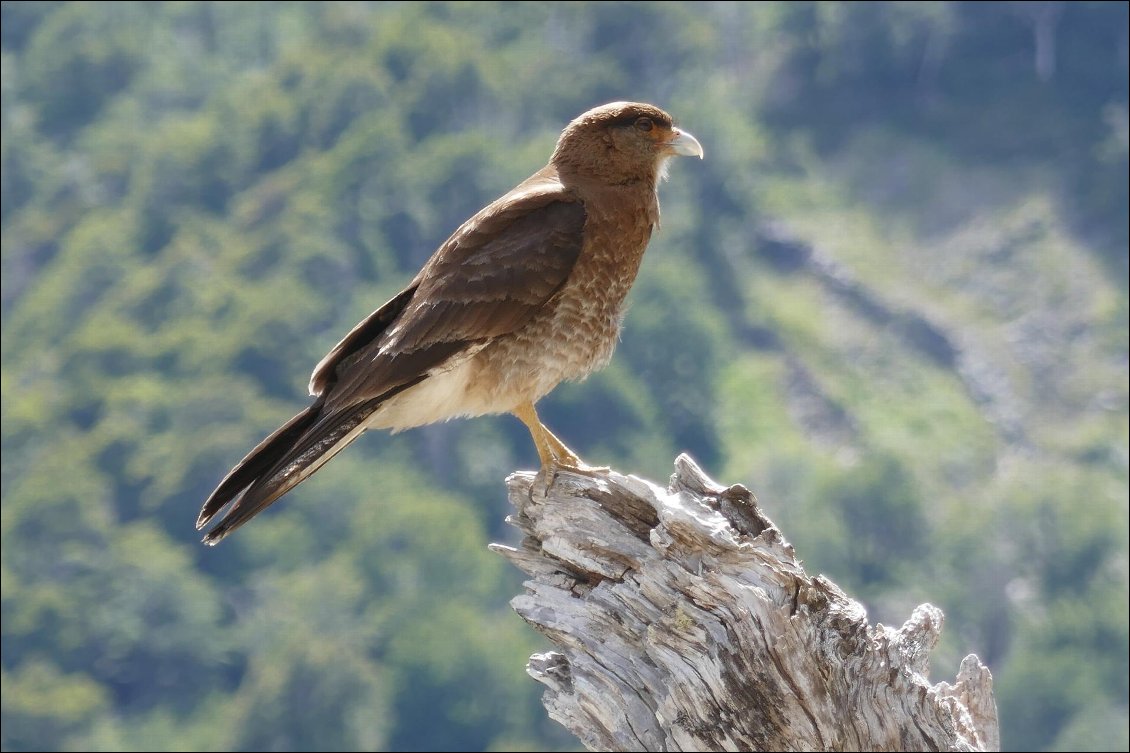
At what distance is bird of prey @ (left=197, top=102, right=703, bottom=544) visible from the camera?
9297 millimetres

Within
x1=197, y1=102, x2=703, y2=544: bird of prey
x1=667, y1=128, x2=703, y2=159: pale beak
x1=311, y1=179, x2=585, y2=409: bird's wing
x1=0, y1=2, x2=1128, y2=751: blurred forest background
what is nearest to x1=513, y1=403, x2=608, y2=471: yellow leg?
x1=197, y1=102, x2=703, y2=544: bird of prey

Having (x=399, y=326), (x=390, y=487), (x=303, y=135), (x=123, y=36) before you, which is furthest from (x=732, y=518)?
(x=123, y=36)

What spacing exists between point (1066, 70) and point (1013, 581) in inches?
1838

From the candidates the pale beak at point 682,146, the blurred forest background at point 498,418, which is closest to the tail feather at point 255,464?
the pale beak at point 682,146

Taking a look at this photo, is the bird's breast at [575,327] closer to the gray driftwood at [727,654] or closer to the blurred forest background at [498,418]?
the gray driftwood at [727,654]

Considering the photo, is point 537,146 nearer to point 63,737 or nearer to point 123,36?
point 123,36

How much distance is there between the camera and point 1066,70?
123375 millimetres

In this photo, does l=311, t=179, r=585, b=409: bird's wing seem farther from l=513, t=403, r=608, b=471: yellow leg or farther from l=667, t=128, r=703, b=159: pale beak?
l=667, t=128, r=703, b=159: pale beak

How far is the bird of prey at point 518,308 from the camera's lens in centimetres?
930

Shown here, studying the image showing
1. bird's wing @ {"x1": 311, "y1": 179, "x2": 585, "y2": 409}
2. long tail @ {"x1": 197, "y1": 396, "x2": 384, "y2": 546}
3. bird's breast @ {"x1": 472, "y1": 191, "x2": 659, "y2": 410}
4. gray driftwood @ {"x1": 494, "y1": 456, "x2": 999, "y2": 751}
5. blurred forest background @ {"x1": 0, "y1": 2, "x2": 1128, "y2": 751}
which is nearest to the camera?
gray driftwood @ {"x1": 494, "y1": 456, "x2": 999, "y2": 751}

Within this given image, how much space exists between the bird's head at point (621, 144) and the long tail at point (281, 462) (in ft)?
6.26

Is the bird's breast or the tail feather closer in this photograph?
the tail feather

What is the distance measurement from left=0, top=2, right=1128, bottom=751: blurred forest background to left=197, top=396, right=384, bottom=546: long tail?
230 feet

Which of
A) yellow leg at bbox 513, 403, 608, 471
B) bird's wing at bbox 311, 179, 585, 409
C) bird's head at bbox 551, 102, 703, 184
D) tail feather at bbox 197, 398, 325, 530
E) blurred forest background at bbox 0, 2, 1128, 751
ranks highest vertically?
blurred forest background at bbox 0, 2, 1128, 751
